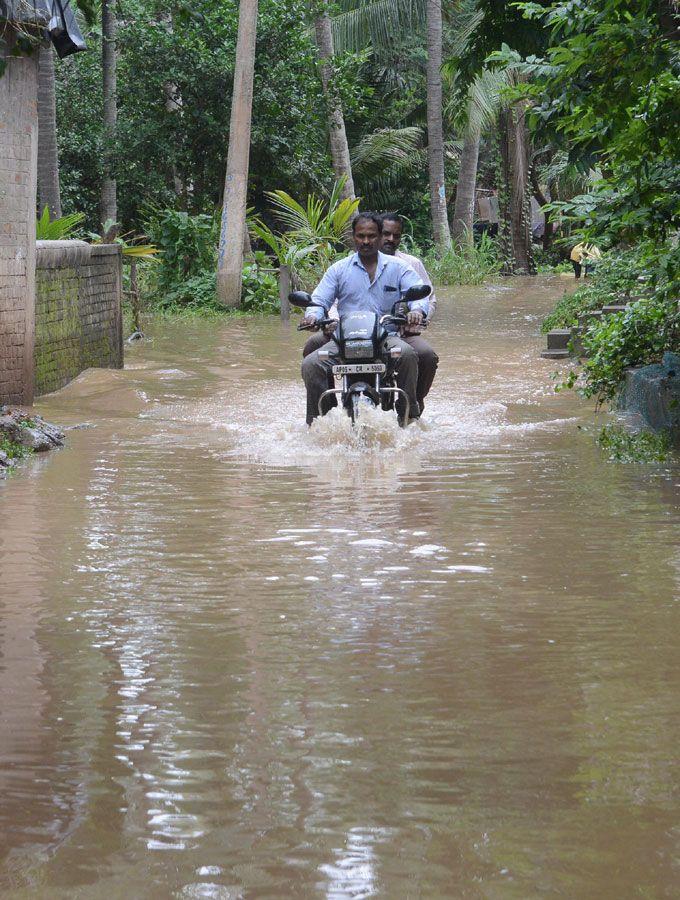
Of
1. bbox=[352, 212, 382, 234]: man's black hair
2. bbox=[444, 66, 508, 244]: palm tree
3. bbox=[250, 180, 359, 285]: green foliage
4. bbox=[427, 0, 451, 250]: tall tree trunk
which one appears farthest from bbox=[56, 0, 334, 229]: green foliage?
bbox=[352, 212, 382, 234]: man's black hair

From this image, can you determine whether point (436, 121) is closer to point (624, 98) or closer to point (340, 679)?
point (624, 98)

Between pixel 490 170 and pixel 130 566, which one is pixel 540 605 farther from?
pixel 490 170

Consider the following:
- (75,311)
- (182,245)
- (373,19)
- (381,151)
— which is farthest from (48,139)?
(373,19)

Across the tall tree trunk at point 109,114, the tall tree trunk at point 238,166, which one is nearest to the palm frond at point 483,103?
the tall tree trunk at point 109,114

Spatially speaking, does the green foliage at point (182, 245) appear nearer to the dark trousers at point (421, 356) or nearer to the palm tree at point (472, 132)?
the palm tree at point (472, 132)

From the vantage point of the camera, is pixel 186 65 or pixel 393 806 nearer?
pixel 393 806

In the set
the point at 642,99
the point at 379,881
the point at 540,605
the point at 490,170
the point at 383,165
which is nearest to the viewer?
the point at 379,881

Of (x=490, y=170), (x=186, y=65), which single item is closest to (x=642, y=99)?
(x=186, y=65)

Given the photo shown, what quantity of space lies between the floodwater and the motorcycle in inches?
22.4

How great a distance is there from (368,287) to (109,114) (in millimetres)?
17627

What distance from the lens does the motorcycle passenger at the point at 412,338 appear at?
379 inches

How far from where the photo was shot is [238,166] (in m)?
22.5

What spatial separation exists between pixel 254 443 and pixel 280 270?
42.3 ft

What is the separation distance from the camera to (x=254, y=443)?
32.0 feet
